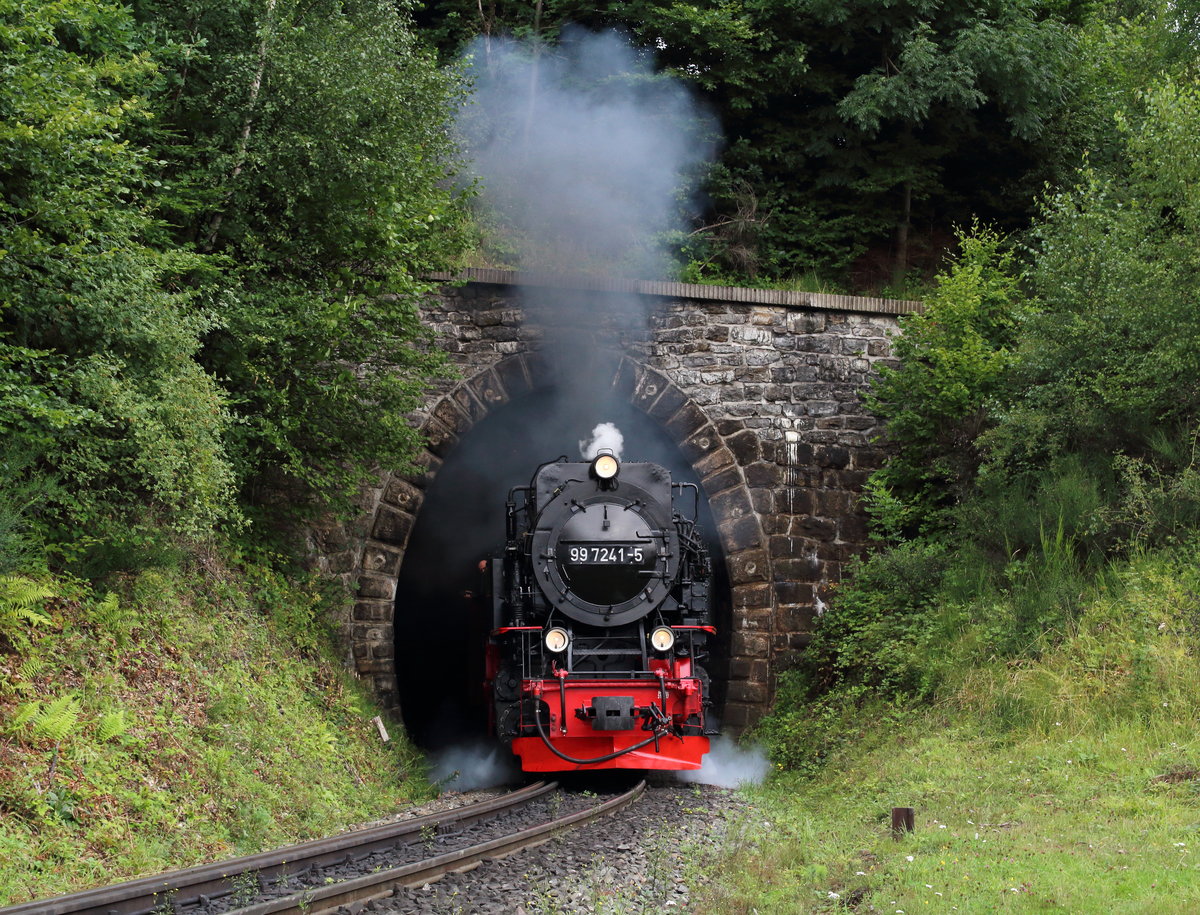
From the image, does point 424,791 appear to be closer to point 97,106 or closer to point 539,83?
point 97,106

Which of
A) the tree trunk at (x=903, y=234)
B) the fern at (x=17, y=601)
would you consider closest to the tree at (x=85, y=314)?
the fern at (x=17, y=601)

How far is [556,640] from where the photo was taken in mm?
10164

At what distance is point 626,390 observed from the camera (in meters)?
14.2

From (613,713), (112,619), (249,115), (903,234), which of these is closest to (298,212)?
(249,115)

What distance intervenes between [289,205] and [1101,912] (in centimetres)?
853

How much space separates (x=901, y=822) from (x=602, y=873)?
1.76 metres

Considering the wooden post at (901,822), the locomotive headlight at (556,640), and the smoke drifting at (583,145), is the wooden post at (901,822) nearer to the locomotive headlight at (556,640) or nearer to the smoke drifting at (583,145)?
the locomotive headlight at (556,640)

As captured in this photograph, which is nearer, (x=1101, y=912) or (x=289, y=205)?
(x=1101, y=912)

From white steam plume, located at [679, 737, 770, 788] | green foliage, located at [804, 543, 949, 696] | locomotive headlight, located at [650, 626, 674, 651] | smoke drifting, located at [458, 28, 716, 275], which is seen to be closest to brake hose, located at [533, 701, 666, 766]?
locomotive headlight, located at [650, 626, 674, 651]

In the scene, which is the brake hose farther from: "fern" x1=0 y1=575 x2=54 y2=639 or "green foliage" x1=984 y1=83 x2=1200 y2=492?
"green foliage" x1=984 y1=83 x2=1200 y2=492

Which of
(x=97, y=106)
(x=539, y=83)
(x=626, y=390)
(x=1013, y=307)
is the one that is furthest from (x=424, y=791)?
(x=539, y=83)

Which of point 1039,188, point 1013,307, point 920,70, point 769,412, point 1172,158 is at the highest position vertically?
point 920,70

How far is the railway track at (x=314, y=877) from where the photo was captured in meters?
5.09

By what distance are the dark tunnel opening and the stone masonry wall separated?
65cm
